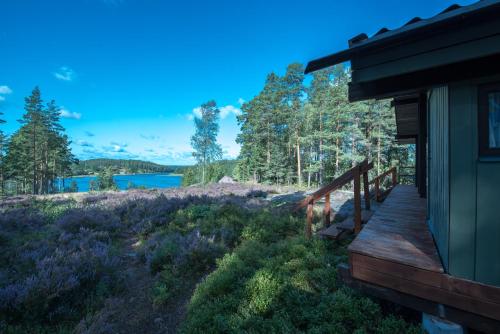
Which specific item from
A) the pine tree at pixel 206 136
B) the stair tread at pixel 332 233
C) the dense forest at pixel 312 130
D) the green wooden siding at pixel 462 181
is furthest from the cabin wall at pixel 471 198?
the pine tree at pixel 206 136

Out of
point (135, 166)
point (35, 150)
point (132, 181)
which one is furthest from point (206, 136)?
point (135, 166)

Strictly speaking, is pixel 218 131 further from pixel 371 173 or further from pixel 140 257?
pixel 140 257

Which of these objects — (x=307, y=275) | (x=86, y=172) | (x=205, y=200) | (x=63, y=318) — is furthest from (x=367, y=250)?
(x=86, y=172)

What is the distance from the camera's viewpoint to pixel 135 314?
140 inches

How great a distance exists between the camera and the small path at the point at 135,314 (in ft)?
10.0

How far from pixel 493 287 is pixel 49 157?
43.7 m

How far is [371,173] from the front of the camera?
82.0 feet

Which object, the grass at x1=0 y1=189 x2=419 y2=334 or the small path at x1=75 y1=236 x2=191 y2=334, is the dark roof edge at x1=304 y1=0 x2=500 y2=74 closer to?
the grass at x1=0 y1=189 x2=419 y2=334

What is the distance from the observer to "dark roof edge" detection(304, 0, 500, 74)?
1810mm

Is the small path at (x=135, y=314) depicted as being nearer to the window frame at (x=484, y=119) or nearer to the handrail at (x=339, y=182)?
the handrail at (x=339, y=182)

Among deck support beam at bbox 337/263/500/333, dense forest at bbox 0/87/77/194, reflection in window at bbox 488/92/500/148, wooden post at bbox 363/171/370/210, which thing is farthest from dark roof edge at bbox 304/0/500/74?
dense forest at bbox 0/87/77/194

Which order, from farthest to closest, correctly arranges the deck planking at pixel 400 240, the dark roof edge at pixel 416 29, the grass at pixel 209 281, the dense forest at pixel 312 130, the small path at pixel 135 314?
the dense forest at pixel 312 130 → the small path at pixel 135 314 → the grass at pixel 209 281 → the deck planking at pixel 400 240 → the dark roof edge at pixel 416 29

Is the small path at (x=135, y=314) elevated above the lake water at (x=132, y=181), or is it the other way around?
the small path at (x=135, y=314)

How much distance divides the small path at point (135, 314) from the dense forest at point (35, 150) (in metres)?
33.7
